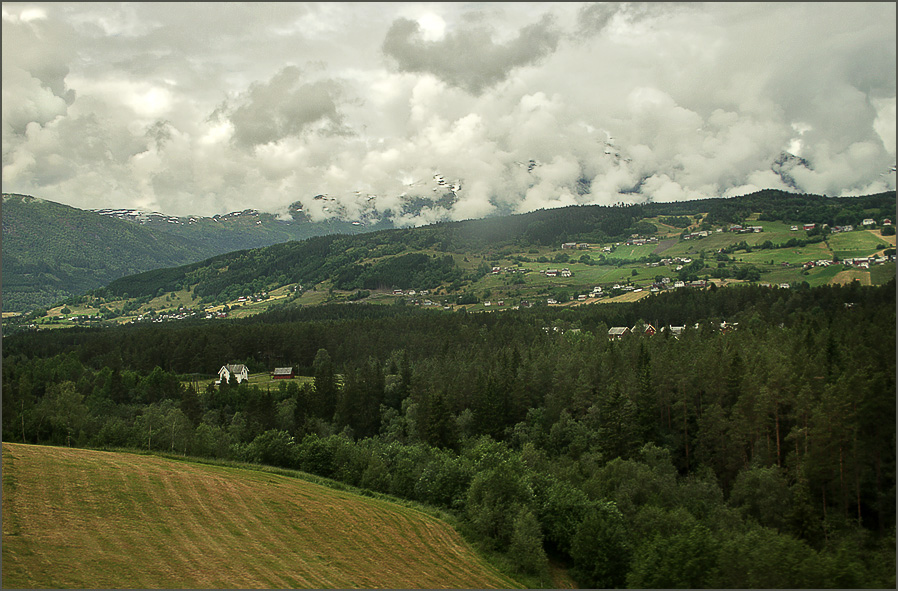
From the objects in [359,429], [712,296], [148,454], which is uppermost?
[712,296]

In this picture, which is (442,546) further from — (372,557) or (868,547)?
(868,547)

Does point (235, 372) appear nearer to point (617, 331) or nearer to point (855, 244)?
point (617, 331)

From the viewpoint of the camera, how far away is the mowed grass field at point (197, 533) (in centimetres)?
2464

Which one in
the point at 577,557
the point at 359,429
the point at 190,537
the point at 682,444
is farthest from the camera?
the point at 359,429

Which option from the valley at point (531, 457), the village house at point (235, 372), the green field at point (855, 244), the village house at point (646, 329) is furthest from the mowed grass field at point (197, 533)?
the green field at point (855, 244)

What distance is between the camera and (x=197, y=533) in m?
30.6

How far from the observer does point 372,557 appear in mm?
31844

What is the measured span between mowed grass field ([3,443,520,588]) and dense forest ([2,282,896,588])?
6.55m

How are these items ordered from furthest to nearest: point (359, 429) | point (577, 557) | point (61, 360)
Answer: point (61, 360)
point (359, 429)
point (577, 557)

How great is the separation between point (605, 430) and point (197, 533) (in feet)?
120

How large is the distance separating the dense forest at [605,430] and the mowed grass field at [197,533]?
258 inches

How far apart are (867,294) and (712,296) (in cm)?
5483

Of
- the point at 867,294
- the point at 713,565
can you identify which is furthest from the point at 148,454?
the point at 867,294

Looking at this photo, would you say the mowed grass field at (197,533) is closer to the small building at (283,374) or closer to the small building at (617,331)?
the small building at (283,374)
